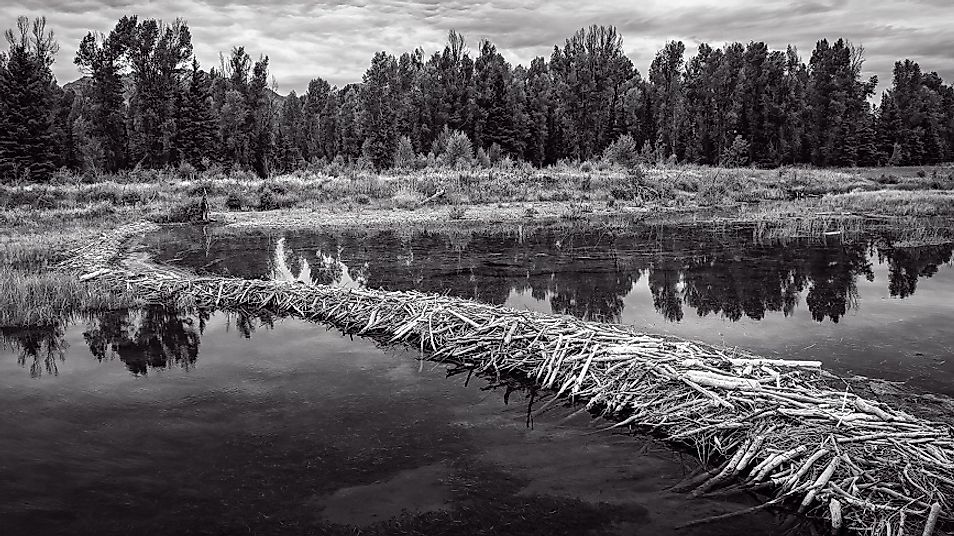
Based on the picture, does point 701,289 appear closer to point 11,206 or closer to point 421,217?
point 421,217

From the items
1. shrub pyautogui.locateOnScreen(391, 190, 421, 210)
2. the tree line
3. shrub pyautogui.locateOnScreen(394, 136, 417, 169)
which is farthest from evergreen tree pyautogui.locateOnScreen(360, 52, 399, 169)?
shrub pyautogui.locateOnScreen(391, 190, 421, 210)

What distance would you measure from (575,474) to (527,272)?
1123 cm

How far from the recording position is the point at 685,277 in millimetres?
16625

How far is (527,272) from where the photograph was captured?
17609mm

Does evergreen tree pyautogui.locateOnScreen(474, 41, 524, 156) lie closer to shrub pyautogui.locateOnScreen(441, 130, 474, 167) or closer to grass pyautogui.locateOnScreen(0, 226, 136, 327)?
shrub pyautogui.locateOnScreen(441, 130, 474, 167)

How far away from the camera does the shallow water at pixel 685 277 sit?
1077 centimetres

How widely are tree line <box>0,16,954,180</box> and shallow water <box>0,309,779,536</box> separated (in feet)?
135

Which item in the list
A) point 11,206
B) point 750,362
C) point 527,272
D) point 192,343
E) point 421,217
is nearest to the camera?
point 750,362

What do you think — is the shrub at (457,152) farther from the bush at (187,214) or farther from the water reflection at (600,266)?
the water reflection at (600,266)

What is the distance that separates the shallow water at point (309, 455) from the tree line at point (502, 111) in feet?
135

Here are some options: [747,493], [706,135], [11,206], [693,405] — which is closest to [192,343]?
[693,405]

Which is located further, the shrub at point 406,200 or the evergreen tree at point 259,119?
the evergreen tree at point 259,119

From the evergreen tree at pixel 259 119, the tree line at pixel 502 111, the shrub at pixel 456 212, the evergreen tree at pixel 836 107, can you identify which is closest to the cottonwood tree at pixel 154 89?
the tree line at pixel 502 111

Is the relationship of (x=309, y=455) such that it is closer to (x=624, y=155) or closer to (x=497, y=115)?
(x=624, y=155)
